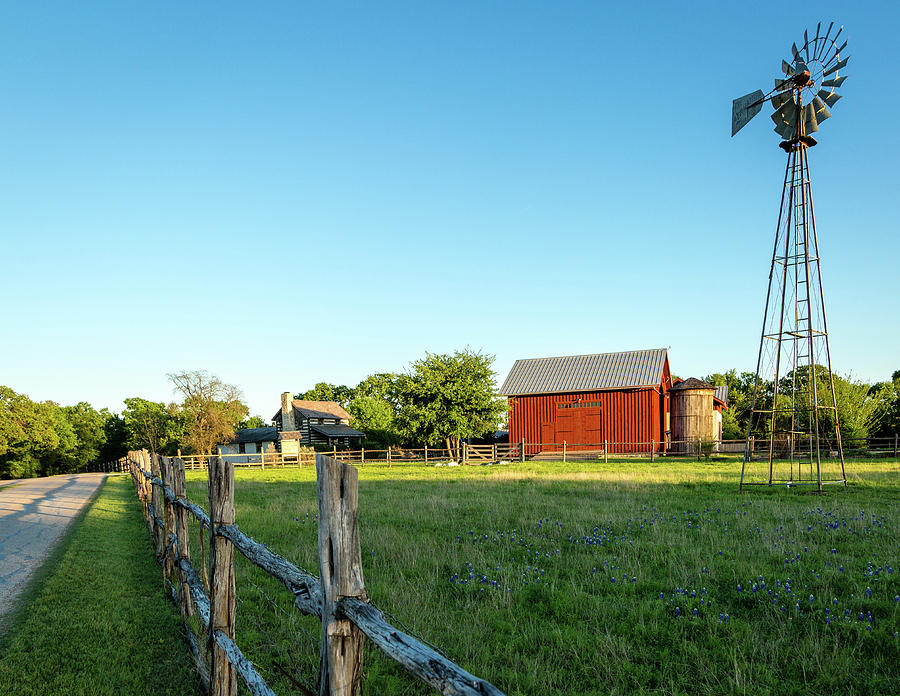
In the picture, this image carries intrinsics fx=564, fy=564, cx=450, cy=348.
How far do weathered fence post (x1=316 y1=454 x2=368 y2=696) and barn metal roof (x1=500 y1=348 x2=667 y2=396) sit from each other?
115ft

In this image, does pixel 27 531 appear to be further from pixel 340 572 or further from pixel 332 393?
pixel 332 393

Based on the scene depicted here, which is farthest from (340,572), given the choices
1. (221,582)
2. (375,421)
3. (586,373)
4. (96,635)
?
(375,421)

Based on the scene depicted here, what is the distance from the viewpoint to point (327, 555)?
254 cm

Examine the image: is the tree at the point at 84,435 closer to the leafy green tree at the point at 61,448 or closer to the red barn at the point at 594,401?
the leafy green tree at the point at 61,448

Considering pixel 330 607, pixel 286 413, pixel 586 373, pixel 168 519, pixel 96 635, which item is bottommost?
pixel 96 635

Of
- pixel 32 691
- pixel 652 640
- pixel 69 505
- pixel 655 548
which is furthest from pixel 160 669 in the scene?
pixel 69 505

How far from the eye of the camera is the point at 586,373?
38.1 meters

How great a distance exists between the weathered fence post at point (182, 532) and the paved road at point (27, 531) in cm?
212

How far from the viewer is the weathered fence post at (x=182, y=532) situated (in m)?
5.88

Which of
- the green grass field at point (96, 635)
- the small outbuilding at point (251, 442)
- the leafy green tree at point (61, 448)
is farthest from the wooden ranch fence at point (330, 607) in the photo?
the leafy green tree at point (61, 448)

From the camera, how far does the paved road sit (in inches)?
311

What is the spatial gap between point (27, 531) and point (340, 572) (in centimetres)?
1317

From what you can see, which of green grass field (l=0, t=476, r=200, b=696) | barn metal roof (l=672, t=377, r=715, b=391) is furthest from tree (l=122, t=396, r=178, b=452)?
green grass field (l=0, t=476, r=200, b=696)

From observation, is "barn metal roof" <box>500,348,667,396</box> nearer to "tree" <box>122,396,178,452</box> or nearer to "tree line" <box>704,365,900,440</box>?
"tree line" <box>704,365,900,440</box>
